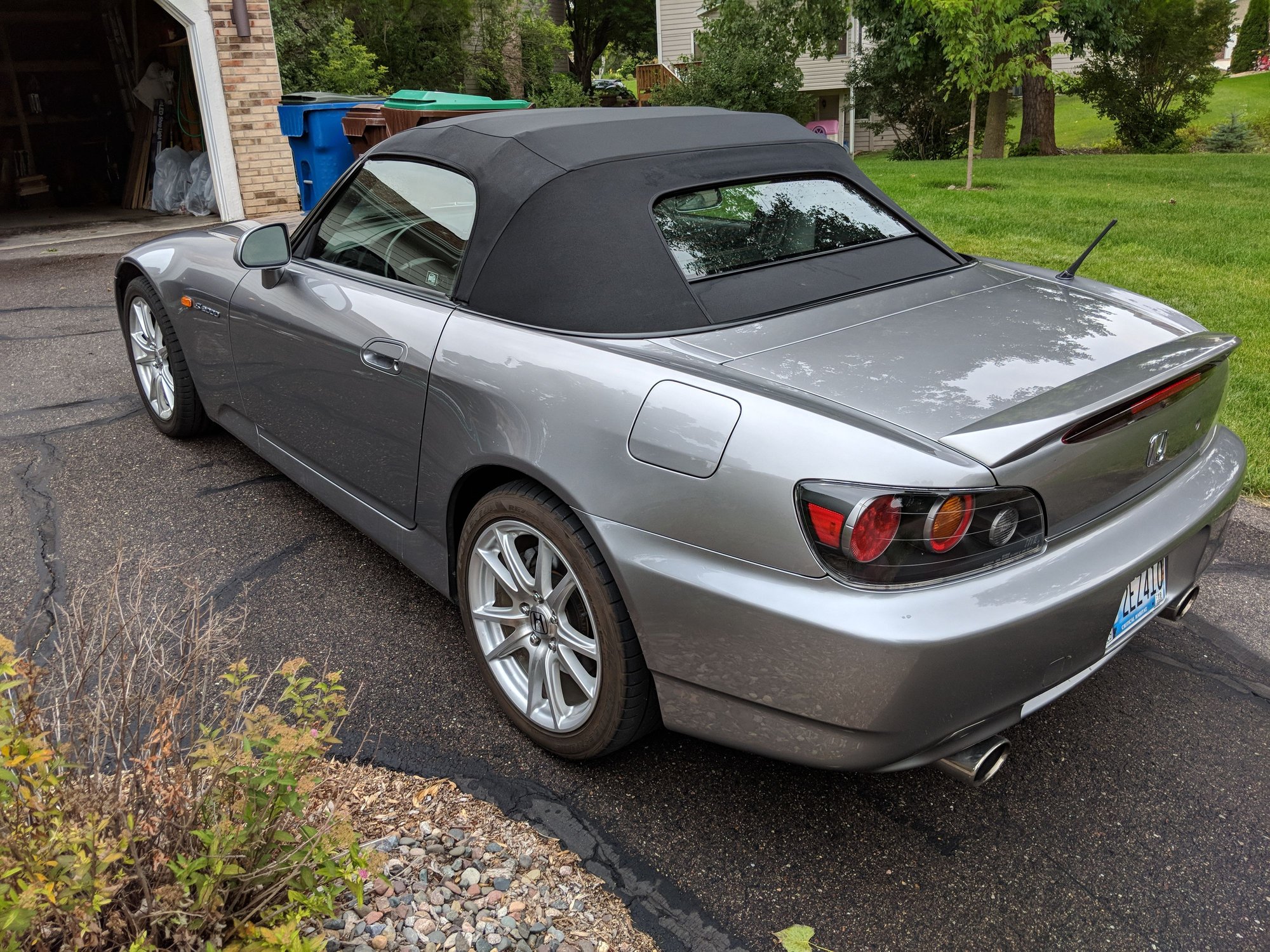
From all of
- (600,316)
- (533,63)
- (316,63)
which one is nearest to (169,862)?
(600,316)

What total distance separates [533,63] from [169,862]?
26.7m

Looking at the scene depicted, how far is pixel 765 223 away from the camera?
2.96 meters

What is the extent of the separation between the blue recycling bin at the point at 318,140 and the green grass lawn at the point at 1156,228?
5883 mm

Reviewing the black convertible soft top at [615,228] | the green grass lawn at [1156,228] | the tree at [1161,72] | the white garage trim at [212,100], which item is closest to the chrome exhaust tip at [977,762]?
the black convertible soft top at [615,228]

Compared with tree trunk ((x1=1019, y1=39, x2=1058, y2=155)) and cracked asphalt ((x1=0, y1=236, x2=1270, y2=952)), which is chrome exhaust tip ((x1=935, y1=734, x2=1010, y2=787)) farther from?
tree trunk ((x1=1019, y1=39, x2=1058, y2=155))

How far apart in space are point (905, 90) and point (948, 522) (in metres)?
27.4

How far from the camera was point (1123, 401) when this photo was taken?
2238 millimetres

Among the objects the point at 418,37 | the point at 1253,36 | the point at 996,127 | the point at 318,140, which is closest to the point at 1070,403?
the point at 318,140

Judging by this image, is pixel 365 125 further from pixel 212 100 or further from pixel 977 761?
pixel 977 761

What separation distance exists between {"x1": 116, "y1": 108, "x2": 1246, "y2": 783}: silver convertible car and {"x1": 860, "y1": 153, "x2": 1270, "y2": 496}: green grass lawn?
2.45 metres

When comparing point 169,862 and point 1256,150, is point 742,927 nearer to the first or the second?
point 169,862

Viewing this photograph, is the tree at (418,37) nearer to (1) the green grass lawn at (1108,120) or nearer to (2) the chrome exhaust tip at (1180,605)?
(1) the green grass lawn at (1108,120)

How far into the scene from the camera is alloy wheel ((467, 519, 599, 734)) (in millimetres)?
2543

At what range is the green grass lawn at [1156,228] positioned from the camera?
5.93m
